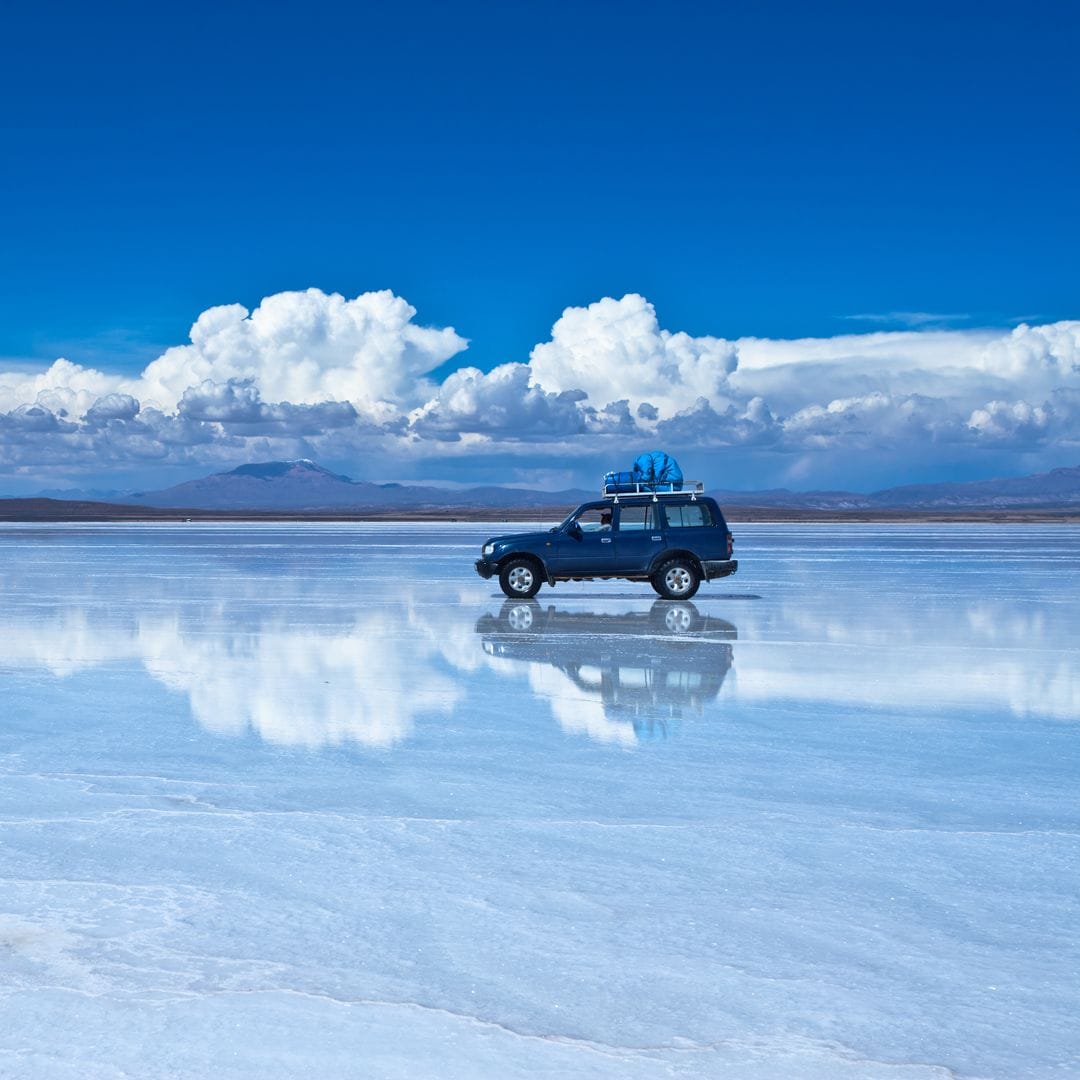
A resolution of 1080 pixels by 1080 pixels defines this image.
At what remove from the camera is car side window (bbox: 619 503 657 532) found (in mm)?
24375

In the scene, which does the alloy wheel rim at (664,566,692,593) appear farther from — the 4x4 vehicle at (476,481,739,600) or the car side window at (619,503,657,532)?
the car side window at (619,503,657,532)

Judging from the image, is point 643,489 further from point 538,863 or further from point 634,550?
point 538,863

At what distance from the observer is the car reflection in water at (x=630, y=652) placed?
11711 millimetres

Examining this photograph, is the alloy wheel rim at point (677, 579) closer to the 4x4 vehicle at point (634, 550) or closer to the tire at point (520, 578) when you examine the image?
the 4x4 vehicle at point (634, 550)

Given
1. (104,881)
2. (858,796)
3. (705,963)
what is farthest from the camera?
(858,796)

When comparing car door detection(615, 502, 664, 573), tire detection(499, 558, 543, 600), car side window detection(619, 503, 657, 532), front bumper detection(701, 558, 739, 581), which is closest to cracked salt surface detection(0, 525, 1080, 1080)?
front bumper detection(701, 558, 739, 581)

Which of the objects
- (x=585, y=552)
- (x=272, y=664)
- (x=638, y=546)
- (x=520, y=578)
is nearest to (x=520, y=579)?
(x=520, y=578)

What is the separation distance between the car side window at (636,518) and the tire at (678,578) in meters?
0.84

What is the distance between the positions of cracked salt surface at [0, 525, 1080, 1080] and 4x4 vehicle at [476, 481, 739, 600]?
874 centimetres

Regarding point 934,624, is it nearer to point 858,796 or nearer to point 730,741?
point 730,741

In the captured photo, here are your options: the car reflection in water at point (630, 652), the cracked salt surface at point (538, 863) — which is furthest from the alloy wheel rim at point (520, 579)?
the cracked salt surface at point (538, 863)

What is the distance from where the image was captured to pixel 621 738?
10.1 metres

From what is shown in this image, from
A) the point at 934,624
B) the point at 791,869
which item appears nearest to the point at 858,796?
the point at 791,869

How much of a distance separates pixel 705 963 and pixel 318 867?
2.30 meters
